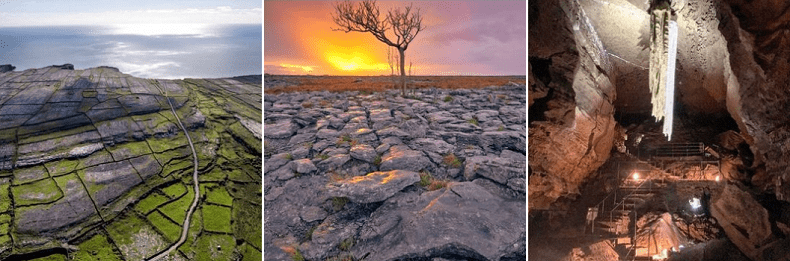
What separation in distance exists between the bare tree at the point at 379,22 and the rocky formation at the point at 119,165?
84 cm

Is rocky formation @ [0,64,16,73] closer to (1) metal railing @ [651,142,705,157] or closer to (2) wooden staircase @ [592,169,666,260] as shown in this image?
(2) wooden staircase @ [592,169,666,260]

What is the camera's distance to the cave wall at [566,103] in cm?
318

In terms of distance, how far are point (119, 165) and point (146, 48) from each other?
764 mm

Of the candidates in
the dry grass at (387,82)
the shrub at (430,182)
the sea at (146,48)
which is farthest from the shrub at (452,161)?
the sea at (146,48)

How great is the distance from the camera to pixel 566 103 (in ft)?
11.0

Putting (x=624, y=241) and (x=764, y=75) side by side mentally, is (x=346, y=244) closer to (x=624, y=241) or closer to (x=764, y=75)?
(x=624, y=241)

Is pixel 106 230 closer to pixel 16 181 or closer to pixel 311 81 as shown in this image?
pixel 16 181

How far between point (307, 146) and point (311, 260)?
2.60 ft

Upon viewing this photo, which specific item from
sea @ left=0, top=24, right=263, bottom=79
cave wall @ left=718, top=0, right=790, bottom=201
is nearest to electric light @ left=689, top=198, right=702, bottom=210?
cave wall @ left=718, top=0, right=790, bottom=201

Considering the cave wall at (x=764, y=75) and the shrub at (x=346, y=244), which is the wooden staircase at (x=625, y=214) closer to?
the cave wall at (x=764, y=75)

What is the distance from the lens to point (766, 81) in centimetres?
314

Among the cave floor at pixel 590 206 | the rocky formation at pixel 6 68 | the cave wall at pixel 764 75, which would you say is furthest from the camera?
the cave floor at pixel 590 206

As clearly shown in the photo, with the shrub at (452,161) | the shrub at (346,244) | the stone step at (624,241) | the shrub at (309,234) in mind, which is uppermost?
the shrub at (452,161)

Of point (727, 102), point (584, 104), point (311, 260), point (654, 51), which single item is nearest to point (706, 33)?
point (654, 51)
